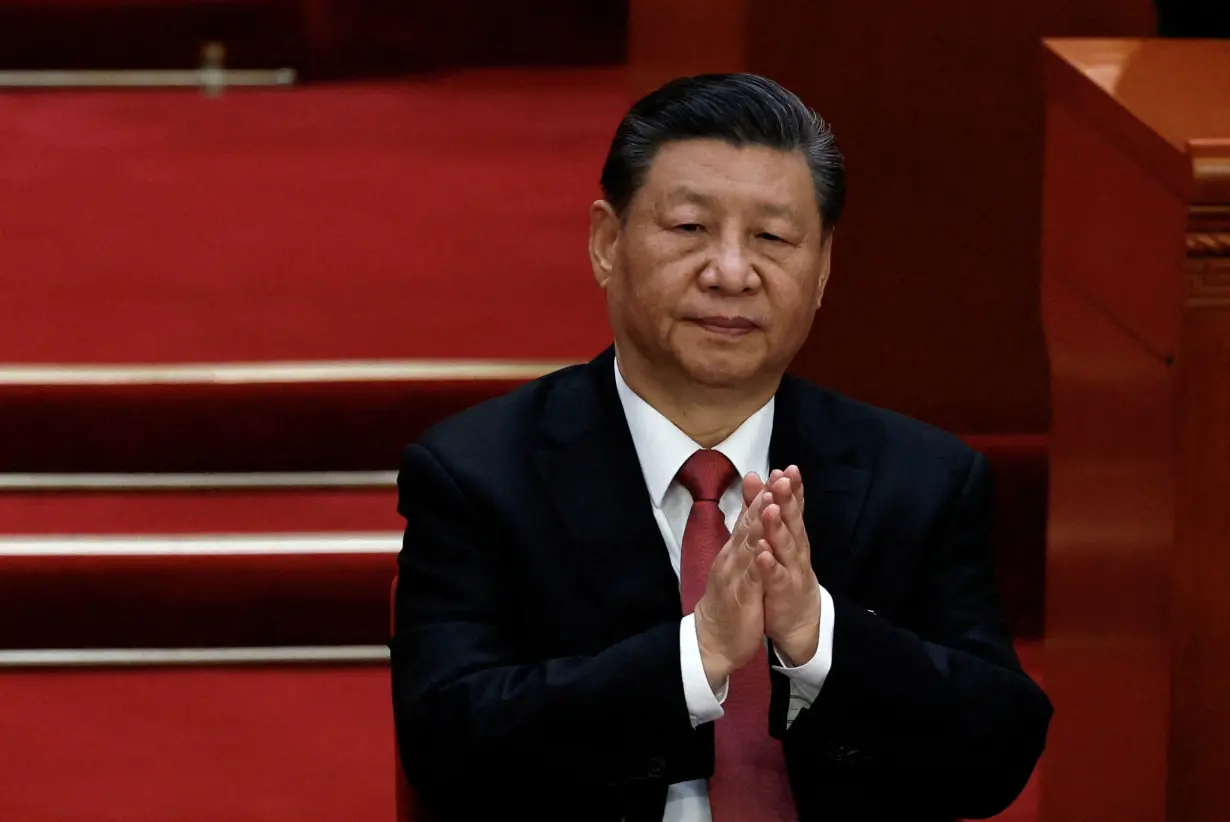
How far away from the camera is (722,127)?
1642 mm

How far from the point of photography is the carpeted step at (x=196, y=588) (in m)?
2.98

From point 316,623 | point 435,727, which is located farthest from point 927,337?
point 435,727

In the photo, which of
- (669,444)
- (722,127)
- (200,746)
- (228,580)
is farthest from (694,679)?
(228,580)

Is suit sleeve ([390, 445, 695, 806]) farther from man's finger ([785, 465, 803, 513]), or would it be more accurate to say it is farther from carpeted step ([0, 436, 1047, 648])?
carpeted step ([0, 436, 1047, 648])

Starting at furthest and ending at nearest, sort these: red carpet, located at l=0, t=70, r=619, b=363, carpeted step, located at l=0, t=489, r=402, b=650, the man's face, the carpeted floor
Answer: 1. red carpet, located at l=0, t=70, r=619, b=363
2. carpeted step, located at l=0, t=489, r=402, b=650
3. the carpeted floor
4. the man's face

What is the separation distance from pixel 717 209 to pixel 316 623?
152cm

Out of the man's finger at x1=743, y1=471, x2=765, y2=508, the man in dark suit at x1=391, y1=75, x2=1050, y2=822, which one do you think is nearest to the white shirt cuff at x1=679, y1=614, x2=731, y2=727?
the man in dark suit at x1=391, y1=75, x2=1050, y2=822

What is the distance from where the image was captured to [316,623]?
9.82 feet

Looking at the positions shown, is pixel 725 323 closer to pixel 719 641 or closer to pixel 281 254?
pixel 719 641

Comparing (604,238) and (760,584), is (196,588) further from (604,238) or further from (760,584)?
(760,584)

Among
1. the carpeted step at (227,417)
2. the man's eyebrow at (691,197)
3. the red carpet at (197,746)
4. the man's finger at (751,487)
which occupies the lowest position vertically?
the red carpet at (197,746)

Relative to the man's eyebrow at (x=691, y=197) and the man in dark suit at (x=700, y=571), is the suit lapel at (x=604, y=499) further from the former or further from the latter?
the man's eyebrow at (x=691, y=197)

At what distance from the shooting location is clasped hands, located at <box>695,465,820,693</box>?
5.03 feet

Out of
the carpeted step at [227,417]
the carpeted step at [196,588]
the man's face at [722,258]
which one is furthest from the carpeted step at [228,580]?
the man's face at [722,258]
